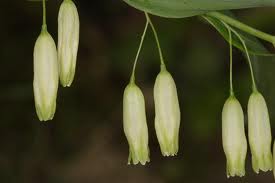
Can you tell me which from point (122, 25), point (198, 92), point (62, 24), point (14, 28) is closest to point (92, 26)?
point (122, 25)

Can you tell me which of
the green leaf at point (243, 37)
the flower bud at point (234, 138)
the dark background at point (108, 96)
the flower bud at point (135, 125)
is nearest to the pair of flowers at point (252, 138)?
the flower bud at point (234, 138)

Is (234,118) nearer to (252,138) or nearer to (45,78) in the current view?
(252,138)

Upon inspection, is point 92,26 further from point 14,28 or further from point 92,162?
point 92,162

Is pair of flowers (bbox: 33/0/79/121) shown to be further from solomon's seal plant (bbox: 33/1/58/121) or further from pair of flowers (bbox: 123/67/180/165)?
pair of flowers (bbox: 123/67/180/165)

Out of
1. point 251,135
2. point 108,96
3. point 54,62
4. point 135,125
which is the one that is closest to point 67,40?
point 54,62

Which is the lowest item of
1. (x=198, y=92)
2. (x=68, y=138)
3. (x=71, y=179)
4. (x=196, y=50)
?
(x=71, y=179)

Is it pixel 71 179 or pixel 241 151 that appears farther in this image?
pixel 71 179
